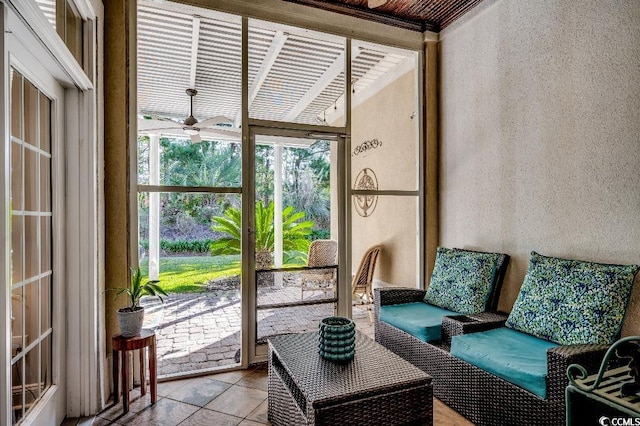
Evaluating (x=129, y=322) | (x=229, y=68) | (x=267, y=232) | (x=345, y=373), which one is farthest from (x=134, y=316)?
(x=229, y=68)

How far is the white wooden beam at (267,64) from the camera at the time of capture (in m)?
3.41

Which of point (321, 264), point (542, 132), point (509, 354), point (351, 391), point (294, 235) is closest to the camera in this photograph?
point (351, 391)

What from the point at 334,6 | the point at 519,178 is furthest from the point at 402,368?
the point at 334,6

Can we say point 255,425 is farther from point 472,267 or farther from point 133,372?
point 472,267

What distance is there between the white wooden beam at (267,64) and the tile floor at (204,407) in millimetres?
2259

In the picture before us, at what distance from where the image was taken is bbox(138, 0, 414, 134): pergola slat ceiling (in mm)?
3211

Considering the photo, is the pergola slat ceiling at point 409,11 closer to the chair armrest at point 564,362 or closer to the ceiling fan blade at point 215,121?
the ceiling fan blade at point 215,121

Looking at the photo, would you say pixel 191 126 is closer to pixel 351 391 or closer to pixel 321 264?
pixel 321 264

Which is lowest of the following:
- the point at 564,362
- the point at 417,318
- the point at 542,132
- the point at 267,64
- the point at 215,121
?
the point at 417,318

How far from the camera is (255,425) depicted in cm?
236

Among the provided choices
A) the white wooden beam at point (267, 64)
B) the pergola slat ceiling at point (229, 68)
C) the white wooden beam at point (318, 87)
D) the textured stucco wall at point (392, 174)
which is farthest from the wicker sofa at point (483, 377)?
the white wooden beam at point (267, 64)

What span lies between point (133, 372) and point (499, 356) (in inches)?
108

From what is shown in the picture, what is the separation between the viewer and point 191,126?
11.3 ft

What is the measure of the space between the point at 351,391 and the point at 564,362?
1075 millimetres
